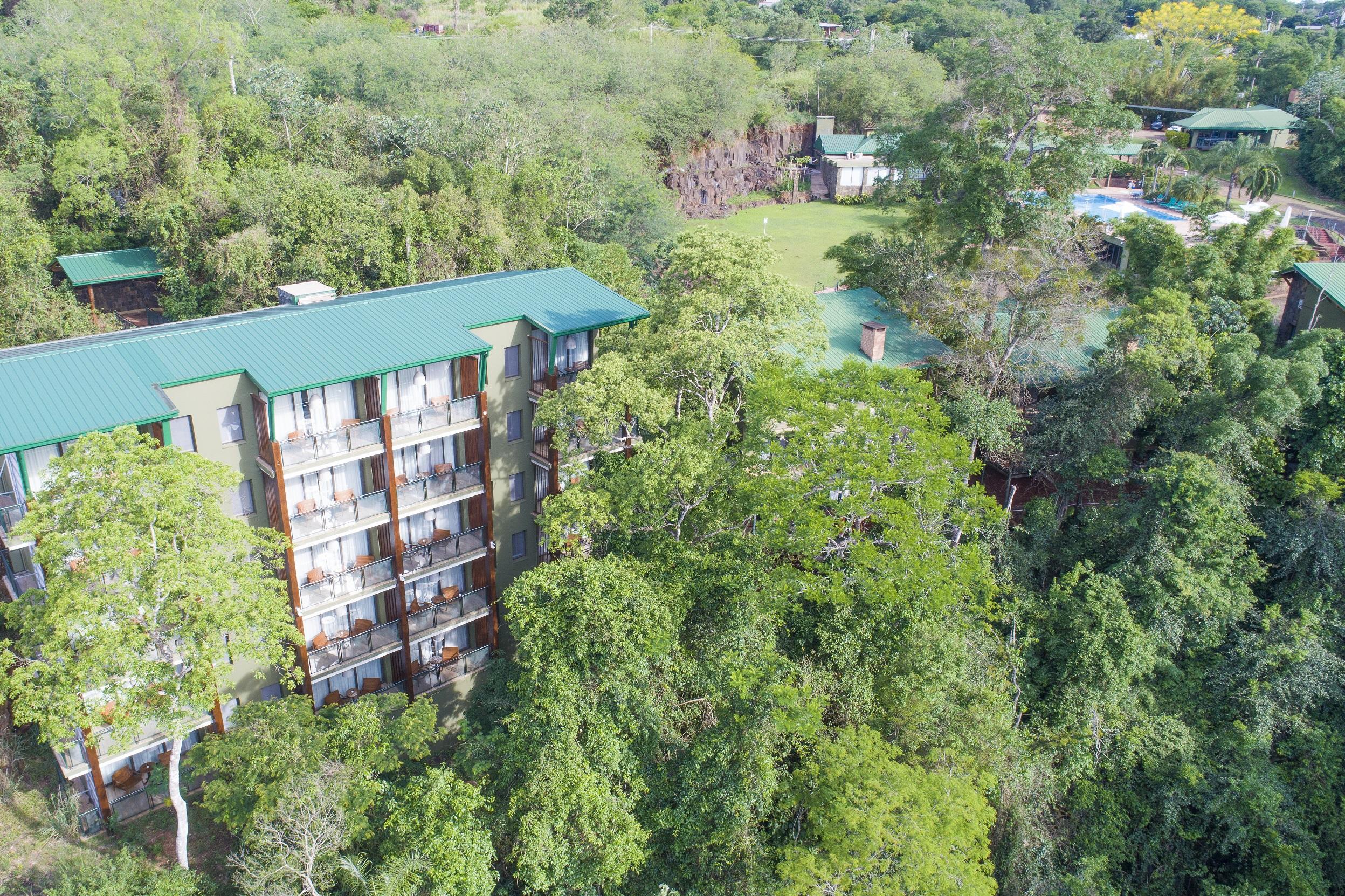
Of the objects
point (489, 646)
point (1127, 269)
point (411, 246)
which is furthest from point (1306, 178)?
point (489, 646)

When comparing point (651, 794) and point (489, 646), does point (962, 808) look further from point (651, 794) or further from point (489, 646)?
point (489, 646)

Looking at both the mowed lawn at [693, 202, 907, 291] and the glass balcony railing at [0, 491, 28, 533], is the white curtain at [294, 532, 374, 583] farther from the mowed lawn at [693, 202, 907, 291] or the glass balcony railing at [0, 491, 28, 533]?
the mowed lawn at [693, 202, 907, 291]

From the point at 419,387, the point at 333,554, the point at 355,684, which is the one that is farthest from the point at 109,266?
the point at 355,684

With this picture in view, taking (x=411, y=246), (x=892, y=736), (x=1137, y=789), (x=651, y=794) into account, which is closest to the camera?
(x=651, y=794)

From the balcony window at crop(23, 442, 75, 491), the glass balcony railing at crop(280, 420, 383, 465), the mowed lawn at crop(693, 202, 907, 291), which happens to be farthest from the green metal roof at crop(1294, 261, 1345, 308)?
the balcony window at crop(23, 442, 75, 491)

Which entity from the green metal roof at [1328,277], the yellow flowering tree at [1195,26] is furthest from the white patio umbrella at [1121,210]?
the yellow flowering tree at [1195,26]

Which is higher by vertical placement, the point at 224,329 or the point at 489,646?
the point at 224,329
